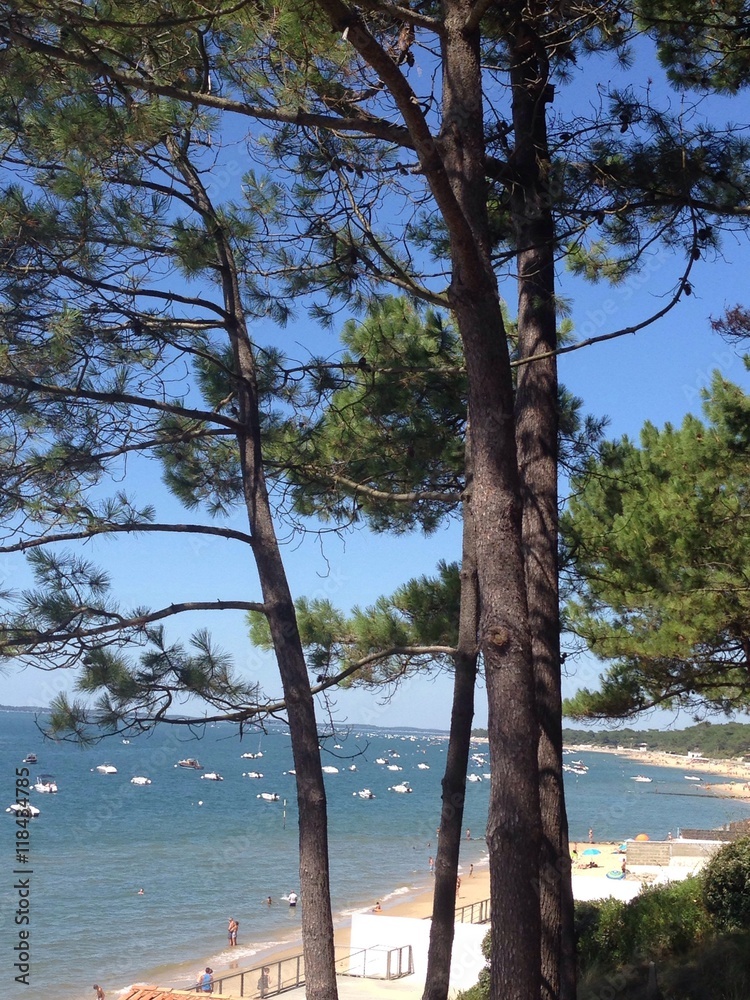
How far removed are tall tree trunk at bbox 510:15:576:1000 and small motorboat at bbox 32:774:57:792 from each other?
203 ft

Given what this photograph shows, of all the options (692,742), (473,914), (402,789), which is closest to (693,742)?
(692,742)

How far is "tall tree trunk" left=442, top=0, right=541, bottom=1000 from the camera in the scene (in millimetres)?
2807

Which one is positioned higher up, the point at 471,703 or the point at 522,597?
the point at 522,597

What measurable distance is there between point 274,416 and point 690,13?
10.5ft

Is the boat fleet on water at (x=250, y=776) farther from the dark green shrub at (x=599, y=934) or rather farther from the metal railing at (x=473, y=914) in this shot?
the dark green shrub at (x=599, y=934)

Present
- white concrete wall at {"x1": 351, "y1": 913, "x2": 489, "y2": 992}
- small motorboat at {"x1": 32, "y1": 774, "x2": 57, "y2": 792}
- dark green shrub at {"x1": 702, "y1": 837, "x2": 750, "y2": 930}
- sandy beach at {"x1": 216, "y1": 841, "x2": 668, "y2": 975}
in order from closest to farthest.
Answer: dark green shrub at {"x1": 702, "y1": 837, "x2": 750, "y2": 930}
white concrete wall at {"x1": 351, "y1": 913, "x2": 489, "y2": 992}
sandy beach at {"x1": 216, "y1": 841, "x2": 668, "y2": 975}
small motorboat at {"x1": 32, "y1": 774, "x2": 57, "y2": 792}

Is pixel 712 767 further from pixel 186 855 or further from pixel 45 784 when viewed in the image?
pixel 186 855

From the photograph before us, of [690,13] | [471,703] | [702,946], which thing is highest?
[690,13]

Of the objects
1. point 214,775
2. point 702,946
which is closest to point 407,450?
point 702,946

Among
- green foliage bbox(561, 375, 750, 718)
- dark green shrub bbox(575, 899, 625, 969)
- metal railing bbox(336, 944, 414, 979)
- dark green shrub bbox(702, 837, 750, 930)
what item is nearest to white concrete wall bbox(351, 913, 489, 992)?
metal railing bbox(336, 944, 414, 979)

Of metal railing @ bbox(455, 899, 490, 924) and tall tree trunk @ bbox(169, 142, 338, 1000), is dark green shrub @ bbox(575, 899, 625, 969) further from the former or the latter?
metal railing @ bbox(455, 899, 490, 924)

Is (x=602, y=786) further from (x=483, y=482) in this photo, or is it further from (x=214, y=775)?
(x=483, y=482)

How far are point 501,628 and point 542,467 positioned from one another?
1589mm

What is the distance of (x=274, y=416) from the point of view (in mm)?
6047
